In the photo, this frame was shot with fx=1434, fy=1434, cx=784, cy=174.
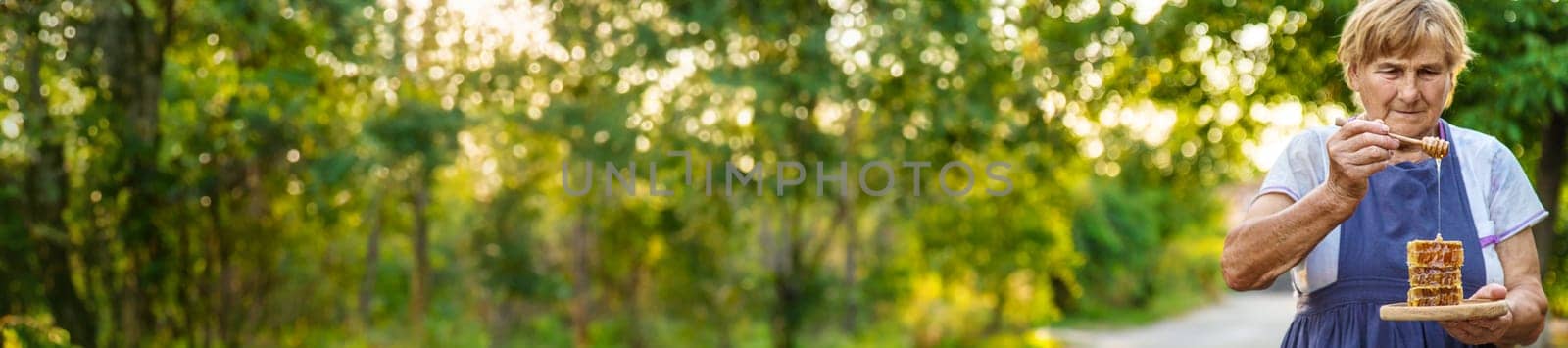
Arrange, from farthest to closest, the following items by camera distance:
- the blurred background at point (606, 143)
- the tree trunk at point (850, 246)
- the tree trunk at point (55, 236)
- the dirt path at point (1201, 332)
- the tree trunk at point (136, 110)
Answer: the dirt path at point (1201, 332) < the tree trunk at point (850, 246) < the tree trunk at point (136, 110) < the tree trunk at point (55, 236) < the blurred background at point (606, 143)

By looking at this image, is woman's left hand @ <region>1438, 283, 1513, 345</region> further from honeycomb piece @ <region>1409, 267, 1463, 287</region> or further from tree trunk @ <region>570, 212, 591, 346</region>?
tree trunk @ <region>570, 212, 591, 346</region>

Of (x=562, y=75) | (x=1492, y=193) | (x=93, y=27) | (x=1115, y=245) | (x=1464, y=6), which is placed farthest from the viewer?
(x=1115, y=245)

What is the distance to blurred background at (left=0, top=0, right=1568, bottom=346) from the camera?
7.83m

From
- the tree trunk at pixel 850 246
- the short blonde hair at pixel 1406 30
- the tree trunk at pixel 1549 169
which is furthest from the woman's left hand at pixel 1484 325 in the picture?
the tree trunk at pixel 850 246

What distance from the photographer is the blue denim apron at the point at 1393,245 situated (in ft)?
6.66

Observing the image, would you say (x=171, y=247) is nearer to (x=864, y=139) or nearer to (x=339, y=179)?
(x=339, y=179)

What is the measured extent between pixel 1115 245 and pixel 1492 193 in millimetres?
21631

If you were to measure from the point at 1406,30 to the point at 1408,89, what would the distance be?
0.08 metres

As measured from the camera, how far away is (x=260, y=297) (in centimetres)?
1231

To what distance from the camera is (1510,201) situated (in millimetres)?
2033

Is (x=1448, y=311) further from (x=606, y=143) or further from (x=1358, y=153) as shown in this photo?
(x=606, y=143)

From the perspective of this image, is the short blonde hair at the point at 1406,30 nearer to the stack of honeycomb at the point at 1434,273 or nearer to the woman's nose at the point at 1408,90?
the woman's nose at the point at 1408,90

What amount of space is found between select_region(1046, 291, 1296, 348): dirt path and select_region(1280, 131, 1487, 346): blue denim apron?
57.5 feet

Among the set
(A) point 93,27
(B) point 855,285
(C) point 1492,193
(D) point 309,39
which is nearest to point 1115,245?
(B) point 855,285
